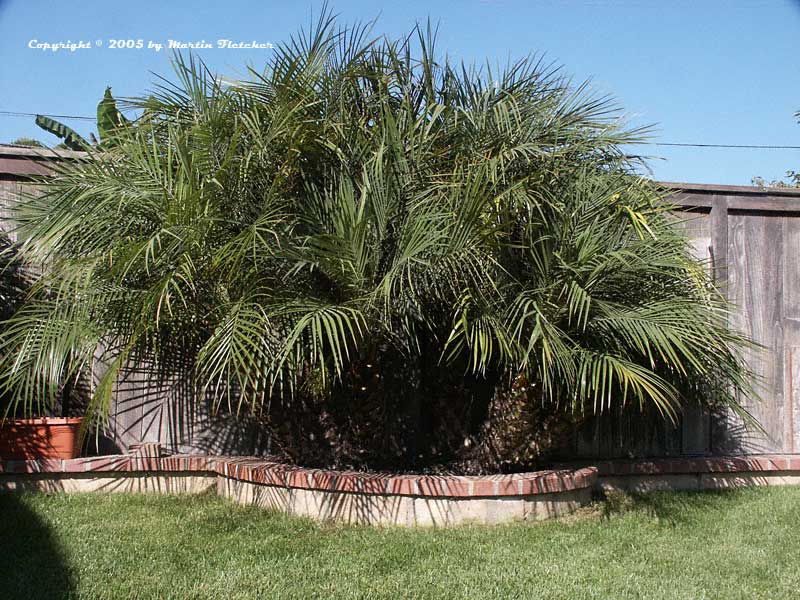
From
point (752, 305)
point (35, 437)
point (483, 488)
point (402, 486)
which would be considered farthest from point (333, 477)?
point (752, 305)

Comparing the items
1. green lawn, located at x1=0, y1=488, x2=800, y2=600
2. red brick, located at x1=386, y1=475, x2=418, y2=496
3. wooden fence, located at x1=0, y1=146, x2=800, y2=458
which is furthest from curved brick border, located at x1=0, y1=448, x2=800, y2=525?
wooden fence, located at x1=0, y1=146, x2=800, y2=458

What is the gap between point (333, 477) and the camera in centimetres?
454

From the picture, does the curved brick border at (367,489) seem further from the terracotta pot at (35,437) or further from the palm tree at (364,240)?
the palm tree at (364,240)

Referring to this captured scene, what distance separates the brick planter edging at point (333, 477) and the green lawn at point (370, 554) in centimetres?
20

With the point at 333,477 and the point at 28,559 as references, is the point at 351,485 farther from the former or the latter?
the point at 28,559

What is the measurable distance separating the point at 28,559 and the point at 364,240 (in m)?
2.29

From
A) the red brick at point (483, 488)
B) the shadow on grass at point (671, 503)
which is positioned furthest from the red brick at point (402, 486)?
the shadow on grass at point (671, 503)

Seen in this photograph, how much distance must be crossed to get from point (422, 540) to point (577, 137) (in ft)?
8.82

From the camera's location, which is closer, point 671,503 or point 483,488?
point 483,488

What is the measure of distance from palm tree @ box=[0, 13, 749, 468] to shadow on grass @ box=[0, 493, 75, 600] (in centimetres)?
75

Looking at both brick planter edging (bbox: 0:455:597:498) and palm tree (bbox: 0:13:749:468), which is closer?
palm tree (bbox: 0:13:749:468)

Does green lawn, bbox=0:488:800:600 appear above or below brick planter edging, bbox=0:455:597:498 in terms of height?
below

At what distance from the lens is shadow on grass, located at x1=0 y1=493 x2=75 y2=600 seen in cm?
322

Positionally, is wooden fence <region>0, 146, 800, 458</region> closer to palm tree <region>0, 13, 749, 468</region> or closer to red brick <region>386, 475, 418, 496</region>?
palm tree <region>0, 13, 749, 468</region>
